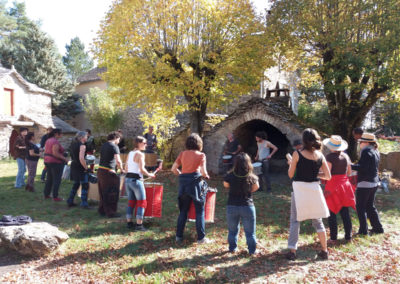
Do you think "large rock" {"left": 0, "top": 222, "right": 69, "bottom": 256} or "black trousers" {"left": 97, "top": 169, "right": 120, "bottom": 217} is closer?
"large rock" {"left": 0, "top": 222, "right": 69, "bottom": 256}

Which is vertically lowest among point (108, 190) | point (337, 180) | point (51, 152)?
point (108, 190)

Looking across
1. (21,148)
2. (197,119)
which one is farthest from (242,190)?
(197,119)

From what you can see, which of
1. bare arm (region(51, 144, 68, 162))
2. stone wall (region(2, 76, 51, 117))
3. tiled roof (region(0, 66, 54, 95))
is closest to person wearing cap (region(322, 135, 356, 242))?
Answer: bare arm (region(51, 144, 68, 162))

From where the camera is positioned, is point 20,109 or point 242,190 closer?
point 242,190

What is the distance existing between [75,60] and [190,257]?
52434 millimetres

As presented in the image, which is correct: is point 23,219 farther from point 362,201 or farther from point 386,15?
point 386,15

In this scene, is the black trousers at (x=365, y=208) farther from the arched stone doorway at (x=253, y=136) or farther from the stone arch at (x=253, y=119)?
the arched stone doorway at (x=253, y=136)

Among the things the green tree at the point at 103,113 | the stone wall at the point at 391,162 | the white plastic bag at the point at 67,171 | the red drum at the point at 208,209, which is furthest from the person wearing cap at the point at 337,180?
the green tree at the point at 103,113

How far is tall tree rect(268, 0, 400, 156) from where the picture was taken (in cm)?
995

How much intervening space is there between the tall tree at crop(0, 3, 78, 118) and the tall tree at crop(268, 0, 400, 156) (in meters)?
21.6

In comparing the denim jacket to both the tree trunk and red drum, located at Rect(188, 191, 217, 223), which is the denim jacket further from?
the tree trunk

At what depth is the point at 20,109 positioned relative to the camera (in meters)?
22.8

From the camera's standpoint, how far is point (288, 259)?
4.80m

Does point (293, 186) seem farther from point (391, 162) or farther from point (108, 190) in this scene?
point (391, 162)
